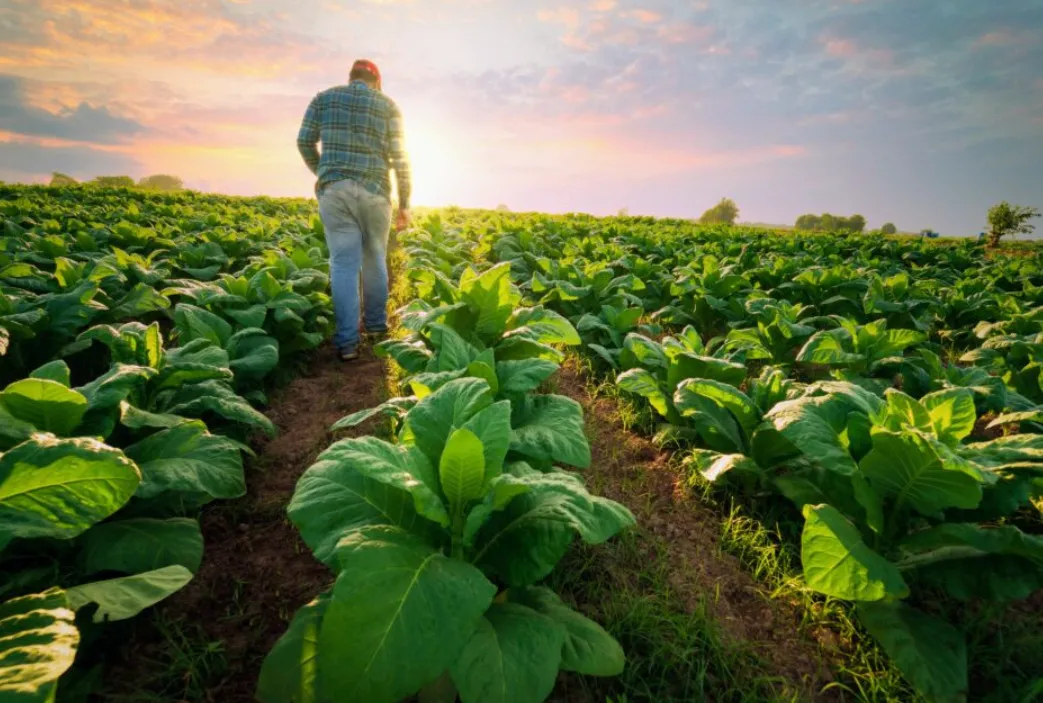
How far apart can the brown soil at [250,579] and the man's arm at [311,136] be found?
2729 millimetres

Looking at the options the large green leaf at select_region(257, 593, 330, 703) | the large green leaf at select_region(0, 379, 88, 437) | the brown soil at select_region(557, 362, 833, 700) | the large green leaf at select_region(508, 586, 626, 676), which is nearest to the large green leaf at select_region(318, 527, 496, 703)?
the large green leaf at select_region(257, 593, 330, 703)

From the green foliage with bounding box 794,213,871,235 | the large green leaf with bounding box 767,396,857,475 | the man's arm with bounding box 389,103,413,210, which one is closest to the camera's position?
the large green leaf with bounding box 767,396,857,475

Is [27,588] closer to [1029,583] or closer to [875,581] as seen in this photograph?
[875,581]

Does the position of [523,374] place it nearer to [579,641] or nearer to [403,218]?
[579,641]

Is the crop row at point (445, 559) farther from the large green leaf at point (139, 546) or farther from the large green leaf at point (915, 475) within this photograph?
the large green leaf at point (915, 475)

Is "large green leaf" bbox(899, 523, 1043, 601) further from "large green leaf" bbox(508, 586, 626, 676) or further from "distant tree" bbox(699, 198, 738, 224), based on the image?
"distant tree" bbox(699, 198, 738, 224)

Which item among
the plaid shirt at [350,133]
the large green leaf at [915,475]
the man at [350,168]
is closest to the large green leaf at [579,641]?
the large green leaf at [915,475]

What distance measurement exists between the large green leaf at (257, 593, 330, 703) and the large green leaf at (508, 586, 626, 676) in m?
0.63

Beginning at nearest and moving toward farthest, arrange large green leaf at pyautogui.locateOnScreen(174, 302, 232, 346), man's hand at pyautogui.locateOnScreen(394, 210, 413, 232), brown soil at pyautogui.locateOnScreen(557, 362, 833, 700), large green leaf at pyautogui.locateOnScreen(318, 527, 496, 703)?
large green leaf at pyautogui.locateOnScreen(318, 527, 496, 703), brown soil at pyautogui.locateOnScreen(557, 362, 833, 700), large green leaf at pyautogui.locateOnScreen(174, 302, 232, 346), man's hand at pyautogui.locateOnScreen(394, 210, 413, 232)

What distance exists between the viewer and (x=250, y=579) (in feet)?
6.38

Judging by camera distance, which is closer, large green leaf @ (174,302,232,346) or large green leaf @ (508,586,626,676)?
large green leaf @ (508,586,626,676)

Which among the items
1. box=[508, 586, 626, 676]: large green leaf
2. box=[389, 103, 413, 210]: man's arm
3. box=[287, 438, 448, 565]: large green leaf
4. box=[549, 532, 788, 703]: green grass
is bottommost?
box=[549, 532, 788, 703]: green grass

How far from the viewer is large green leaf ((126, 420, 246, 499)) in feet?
5.82

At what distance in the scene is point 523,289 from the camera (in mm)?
6777
